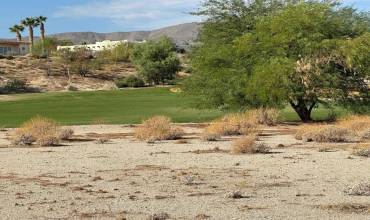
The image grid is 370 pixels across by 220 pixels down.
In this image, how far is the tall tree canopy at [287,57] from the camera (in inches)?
1448

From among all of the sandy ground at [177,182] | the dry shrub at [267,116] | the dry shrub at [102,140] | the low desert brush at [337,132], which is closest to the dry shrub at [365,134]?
the low desert brush at [337,132]

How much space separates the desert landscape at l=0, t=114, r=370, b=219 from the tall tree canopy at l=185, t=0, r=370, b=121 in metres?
9.16

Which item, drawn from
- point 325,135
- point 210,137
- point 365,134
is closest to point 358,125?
point 365,134

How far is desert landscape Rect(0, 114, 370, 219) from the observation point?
41.7 ft

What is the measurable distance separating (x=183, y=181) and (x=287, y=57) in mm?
22215

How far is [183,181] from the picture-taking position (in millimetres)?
16969

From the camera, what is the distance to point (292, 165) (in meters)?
20.2

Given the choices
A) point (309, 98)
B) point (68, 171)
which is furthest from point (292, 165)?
point (309, 98)

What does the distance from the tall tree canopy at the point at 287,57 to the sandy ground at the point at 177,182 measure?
10.1 meters

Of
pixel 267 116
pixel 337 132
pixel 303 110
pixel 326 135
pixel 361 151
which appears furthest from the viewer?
pixel 303 110

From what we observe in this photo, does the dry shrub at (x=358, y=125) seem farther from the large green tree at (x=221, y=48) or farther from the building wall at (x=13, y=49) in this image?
the building wall at (x=13, y=49)

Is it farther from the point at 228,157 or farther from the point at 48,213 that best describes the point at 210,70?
the point at 48,213

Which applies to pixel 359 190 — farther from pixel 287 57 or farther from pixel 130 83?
pixel 130 83

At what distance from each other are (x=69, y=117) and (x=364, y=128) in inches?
951
